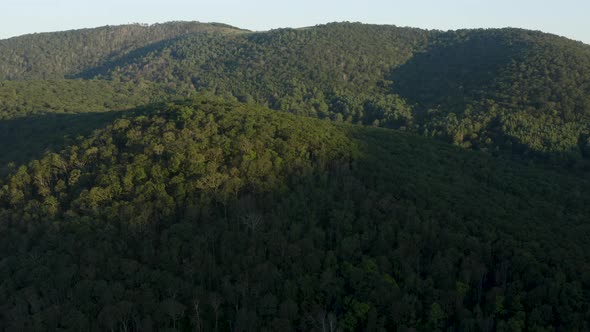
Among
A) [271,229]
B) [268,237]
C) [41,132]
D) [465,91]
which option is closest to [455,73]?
[465,91]

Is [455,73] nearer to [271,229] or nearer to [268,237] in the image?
[271,229]

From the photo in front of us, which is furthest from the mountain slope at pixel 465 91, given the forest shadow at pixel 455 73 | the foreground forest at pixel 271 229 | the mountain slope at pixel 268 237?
the mountain slope at pixel 268 237

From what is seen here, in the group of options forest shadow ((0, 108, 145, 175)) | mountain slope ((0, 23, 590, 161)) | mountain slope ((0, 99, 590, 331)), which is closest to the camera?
mountain slope ((0, 99, 590, 331))

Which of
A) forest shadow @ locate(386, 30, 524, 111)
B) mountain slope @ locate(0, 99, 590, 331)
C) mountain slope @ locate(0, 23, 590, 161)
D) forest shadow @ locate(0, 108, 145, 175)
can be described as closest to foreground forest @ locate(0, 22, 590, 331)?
mountain slope @ locate(0, 99, 590, 331)

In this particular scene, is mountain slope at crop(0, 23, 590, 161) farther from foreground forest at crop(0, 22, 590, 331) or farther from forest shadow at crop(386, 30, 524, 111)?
foreground forest at crop(0, 22, 590, 331)

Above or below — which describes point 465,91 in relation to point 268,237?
above
